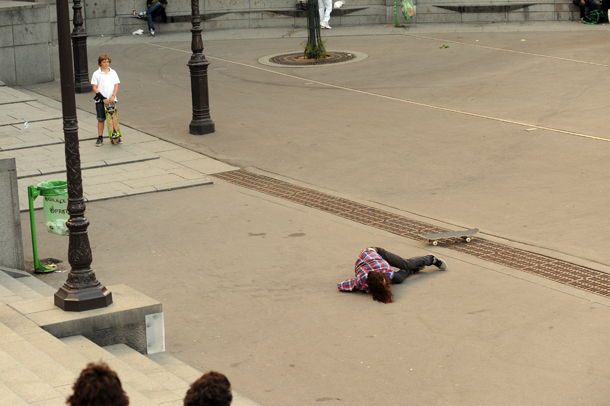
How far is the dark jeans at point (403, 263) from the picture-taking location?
861cm

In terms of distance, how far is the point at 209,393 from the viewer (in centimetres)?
337

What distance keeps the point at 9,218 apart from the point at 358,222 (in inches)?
168

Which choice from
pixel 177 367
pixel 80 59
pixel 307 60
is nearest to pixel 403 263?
pixel 177 367

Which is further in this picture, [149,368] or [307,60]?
[307,60]

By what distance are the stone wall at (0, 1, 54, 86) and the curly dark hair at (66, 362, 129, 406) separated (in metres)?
18.7

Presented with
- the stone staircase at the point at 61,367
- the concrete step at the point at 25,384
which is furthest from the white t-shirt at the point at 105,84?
the concrete step at the point at 25,384

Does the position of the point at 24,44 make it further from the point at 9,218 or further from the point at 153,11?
the point at 9,218

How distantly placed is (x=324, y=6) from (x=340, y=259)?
19.8 meters

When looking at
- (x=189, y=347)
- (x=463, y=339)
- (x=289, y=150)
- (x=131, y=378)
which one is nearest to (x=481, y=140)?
(x=289, y=150)

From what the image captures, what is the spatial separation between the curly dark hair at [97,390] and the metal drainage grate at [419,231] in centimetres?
620

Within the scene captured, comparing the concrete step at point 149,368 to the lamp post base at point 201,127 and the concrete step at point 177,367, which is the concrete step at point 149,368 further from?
the lamp post base at point 201,127

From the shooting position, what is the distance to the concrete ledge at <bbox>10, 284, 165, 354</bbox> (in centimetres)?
688

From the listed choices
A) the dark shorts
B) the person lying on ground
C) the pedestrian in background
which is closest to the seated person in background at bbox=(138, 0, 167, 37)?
the pedestrian in background

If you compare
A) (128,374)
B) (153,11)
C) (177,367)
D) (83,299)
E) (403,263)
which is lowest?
(177,367)
